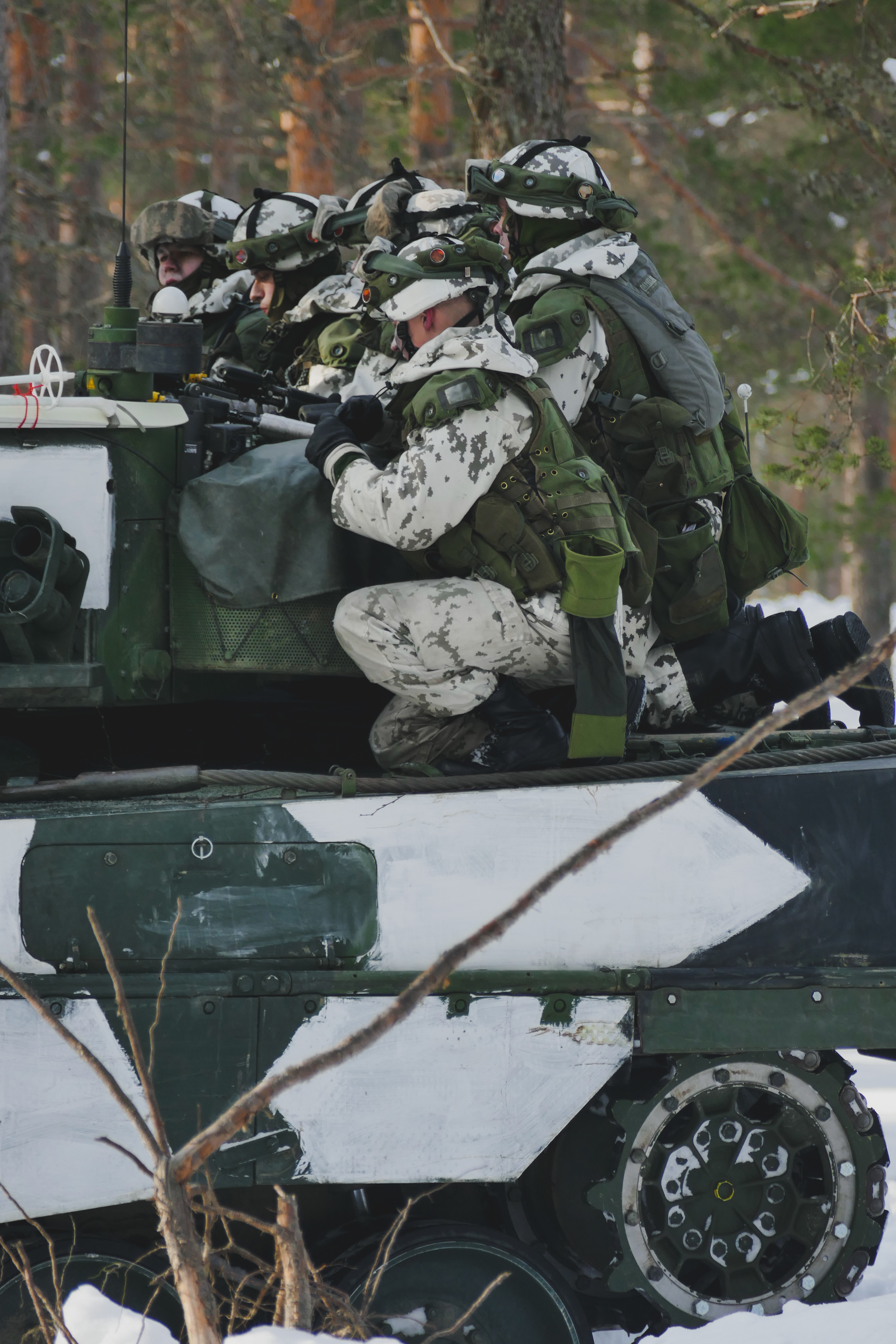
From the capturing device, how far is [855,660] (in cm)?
419

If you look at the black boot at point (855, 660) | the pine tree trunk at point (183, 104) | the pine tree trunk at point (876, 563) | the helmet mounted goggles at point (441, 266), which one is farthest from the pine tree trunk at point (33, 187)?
the pine tree trunk at point (876, 563)

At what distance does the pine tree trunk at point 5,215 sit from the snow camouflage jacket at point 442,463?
4084 mm

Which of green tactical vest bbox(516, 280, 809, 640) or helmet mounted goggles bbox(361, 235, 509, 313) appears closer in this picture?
helmet mounted goggles bbox(361, 235, 509, 313)

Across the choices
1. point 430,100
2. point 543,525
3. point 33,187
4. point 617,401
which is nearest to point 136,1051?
point 543,525

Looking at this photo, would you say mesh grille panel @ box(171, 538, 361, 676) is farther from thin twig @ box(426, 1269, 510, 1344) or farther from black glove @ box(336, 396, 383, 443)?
thin twig @ box(426, 1269, 510, 1344)

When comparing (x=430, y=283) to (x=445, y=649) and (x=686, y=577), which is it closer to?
(x=445, y=649)

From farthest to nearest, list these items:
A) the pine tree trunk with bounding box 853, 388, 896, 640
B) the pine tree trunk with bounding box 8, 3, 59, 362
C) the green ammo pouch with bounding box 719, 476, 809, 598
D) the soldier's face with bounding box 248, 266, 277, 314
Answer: the pine tree trunk with bounding box 853, 388, 896, 640 < the pine tree trunk with bounding box 8, 3, 59, 362 < the soldier's face with bounding box 248, 266, 277, 314 < the green ammo pouch with bounding box 719, 476, 809, 598

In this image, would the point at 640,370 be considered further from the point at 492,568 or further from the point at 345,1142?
the point at 345,1142

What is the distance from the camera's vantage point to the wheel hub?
3.54 metres

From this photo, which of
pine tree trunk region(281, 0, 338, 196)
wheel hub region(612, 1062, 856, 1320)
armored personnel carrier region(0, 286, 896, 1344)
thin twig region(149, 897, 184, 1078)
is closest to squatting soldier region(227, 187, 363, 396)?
armored personnel carrier region(0, 286, 896, 1344)

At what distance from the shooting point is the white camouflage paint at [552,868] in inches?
135

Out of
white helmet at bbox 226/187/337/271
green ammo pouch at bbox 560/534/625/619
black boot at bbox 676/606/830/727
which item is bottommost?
black boot at bbox 676/606/830/727

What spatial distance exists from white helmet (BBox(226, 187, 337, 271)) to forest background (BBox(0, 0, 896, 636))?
5.91 ft

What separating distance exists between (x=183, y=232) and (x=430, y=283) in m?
2.91
